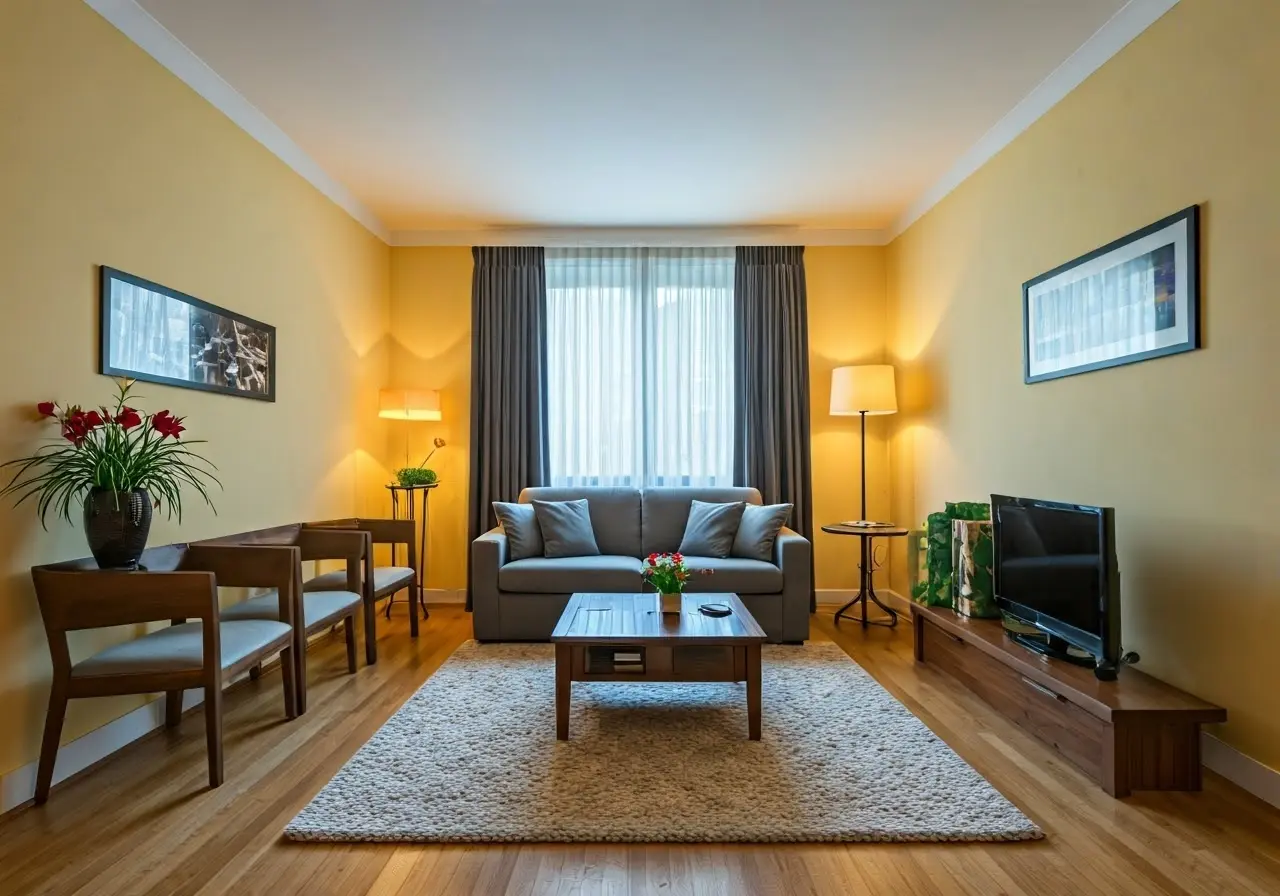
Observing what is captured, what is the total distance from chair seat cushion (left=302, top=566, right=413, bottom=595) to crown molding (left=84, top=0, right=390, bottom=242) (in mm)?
2329

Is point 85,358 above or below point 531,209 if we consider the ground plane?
below

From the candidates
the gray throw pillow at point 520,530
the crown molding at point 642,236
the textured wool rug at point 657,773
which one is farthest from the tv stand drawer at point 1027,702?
the crown molding at point 642,236

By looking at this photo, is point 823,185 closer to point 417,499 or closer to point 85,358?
point 417,499

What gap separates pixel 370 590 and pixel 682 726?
1.94m

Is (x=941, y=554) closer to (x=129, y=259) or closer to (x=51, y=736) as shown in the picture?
(x=51, y=736)

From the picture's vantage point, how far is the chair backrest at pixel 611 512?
4.59 metres

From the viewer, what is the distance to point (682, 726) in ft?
8.95

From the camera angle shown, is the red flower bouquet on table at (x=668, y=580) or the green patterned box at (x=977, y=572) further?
the green patterned box at (x=977, y=572)

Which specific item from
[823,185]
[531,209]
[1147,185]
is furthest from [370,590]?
[1147,185]

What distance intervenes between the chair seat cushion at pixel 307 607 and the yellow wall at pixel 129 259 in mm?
384

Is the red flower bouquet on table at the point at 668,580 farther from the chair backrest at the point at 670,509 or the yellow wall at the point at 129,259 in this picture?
the yellow wall at the point at 129,259

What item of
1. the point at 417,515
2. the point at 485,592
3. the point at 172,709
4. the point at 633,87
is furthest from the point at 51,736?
the point at 633,87

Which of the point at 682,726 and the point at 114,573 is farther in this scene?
the point at 682,726

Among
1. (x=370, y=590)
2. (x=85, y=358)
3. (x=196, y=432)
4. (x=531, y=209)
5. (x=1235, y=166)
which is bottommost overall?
(x=370, y=590)
